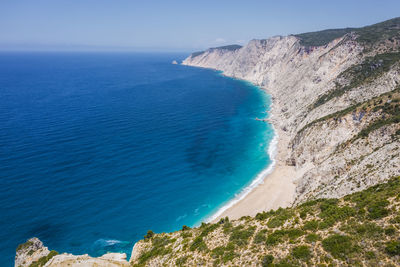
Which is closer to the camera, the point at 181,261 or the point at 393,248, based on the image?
the point at 393,248

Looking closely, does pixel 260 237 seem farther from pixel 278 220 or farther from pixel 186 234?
pixel 186 234

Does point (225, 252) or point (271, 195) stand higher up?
point (225, 252)

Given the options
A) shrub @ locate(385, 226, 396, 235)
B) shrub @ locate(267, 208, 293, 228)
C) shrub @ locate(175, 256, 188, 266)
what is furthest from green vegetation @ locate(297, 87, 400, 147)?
shrub @ locate(175, 256, 188, 266)

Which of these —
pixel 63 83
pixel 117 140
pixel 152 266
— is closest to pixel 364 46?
pixel 117 140

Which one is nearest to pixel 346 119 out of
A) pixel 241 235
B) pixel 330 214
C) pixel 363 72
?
pixel 363 72

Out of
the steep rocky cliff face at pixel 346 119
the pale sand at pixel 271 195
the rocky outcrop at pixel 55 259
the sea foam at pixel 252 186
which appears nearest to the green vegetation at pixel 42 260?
the rocky outcrop at pixel 55 259

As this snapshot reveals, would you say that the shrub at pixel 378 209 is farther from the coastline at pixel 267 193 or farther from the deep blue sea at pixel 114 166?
the deep blue sea at pixel 114 166

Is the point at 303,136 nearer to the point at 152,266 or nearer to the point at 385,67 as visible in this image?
the point at 385,67

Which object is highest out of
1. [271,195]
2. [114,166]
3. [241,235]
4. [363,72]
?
[363,72]
